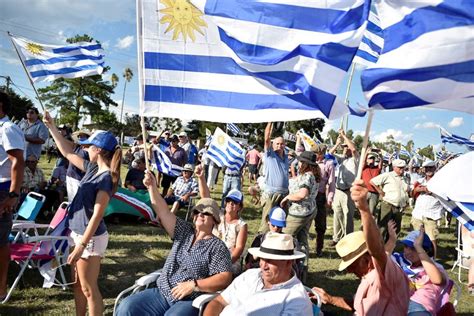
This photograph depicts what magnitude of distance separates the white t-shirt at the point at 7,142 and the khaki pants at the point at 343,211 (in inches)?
231

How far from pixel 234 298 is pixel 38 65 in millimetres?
4423

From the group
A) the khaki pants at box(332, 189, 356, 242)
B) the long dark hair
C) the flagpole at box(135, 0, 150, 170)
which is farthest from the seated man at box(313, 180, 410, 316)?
the khaki pants at box(332, 189, 356, 242)

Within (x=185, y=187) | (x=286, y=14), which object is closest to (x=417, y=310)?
(x=286, y=14)

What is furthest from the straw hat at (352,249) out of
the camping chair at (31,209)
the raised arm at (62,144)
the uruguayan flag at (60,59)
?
the uruguayan flag at (60,59)

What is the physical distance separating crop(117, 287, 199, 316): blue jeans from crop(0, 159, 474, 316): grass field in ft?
4.25

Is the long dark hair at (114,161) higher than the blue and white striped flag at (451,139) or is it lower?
lower

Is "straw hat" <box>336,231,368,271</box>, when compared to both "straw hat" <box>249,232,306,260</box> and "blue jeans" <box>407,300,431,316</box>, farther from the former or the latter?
"blue jeans" <box>407,300,431,316</box>

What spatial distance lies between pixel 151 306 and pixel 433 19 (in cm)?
295

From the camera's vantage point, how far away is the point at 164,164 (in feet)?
35.5

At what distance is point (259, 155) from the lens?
1917cm

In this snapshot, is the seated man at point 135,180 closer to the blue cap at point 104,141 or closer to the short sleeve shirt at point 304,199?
the short sleeve shirt at point 304,199

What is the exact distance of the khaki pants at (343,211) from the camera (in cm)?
826

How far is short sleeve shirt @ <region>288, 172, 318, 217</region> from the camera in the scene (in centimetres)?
607

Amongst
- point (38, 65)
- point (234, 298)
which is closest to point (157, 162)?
point (38, 65)
